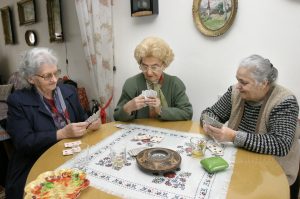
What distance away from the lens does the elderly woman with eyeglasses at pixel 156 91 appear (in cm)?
183

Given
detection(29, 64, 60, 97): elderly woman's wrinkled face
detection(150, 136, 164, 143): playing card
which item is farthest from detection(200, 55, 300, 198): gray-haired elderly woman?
detection(29, 64, 60, 97): elderly woman's wrinkled face

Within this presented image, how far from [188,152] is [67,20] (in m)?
3.18

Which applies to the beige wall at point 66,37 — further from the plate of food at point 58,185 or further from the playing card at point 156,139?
the plate of food at point 58,185

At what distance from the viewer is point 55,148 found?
4.69 ft

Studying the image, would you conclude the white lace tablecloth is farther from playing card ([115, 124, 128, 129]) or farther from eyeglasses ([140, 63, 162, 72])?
eyeglasses ([140, 63, 162, 72])

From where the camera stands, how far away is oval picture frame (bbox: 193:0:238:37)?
2.12 m

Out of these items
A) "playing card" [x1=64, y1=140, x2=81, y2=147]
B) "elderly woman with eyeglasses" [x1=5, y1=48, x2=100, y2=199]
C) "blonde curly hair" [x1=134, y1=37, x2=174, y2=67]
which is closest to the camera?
"playing card" [x1=64, y1=140, x2=81, y2=147]

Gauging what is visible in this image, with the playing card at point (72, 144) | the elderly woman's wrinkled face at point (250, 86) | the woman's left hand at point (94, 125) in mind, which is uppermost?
the elderly woman's wrinkled face at point (250, 86)

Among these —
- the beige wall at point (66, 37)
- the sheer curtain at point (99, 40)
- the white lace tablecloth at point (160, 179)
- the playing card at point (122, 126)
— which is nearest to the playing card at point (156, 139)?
the white lace tablecloth at point (160, 179)

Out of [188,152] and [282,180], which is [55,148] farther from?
[282,180]

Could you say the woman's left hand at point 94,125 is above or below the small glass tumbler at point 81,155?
above

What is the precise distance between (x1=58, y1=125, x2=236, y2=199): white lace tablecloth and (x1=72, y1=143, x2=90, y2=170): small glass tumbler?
21 millimetres

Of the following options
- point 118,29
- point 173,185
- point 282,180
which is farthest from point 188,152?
point 118,29

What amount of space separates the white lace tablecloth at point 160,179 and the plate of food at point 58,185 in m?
0.06
